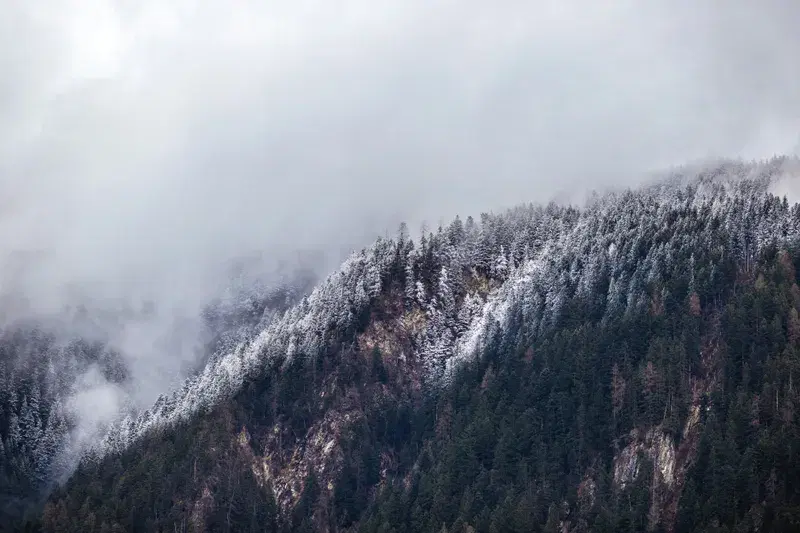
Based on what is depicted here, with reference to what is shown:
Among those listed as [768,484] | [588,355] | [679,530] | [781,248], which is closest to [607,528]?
[679,530]

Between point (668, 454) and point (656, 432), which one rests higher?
point (656, 432)

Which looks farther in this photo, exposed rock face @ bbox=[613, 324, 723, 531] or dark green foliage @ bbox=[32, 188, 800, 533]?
exposed rock face @ bbox=[613, 324, 723, 531]

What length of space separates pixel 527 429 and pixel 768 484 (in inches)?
1868

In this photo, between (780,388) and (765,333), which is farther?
(765,333)

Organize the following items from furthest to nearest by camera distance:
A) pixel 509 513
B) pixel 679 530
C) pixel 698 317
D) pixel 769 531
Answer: pixel 698 317 < pixel 509 513 < pixel 679 530 < pixel 769 531

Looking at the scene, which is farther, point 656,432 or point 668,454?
point 656,432

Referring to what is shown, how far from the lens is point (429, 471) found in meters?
198

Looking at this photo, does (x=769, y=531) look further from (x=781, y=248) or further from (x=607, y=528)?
(x=781, y=248)

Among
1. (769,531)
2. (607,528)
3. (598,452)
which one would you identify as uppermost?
(598,452)

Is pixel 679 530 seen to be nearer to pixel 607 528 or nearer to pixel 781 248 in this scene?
pixel 607 528

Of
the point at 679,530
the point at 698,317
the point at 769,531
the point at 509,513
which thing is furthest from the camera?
the point at 698,317

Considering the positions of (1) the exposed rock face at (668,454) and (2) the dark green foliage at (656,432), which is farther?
(1) the exposed rock face at (668,454)

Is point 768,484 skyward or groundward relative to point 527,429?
groundward

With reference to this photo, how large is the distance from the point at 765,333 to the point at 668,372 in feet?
53.7
